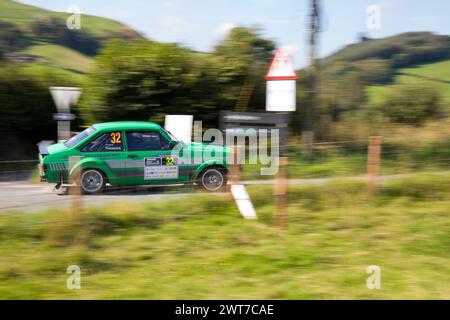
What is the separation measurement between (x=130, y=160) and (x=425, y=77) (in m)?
15.5

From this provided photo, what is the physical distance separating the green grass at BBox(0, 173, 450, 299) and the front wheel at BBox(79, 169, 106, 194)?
2345 mm

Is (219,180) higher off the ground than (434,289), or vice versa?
(219,180)

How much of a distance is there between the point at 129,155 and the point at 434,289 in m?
6.52

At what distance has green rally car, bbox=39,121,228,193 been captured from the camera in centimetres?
1020

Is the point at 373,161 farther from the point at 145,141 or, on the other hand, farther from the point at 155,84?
the point at 155,84

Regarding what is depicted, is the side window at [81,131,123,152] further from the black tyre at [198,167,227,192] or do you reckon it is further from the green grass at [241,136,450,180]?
the green grass at [241,136,450,180]

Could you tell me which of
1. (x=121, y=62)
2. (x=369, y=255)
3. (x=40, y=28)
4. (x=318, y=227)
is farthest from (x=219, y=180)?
(x=40, y=28)

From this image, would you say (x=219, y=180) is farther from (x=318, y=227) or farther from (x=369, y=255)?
(x=369, y=255)

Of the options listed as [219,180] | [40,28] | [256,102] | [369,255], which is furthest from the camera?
[40,28]

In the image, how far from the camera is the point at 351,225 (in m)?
8.03

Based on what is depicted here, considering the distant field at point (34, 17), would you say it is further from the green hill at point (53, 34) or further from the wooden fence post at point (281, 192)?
the wooden fence post at point (281, 192)

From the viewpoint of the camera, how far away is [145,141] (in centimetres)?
1046

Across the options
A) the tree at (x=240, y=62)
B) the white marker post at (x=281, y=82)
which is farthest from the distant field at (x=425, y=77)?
the white marker post at (x=281, y=82)
